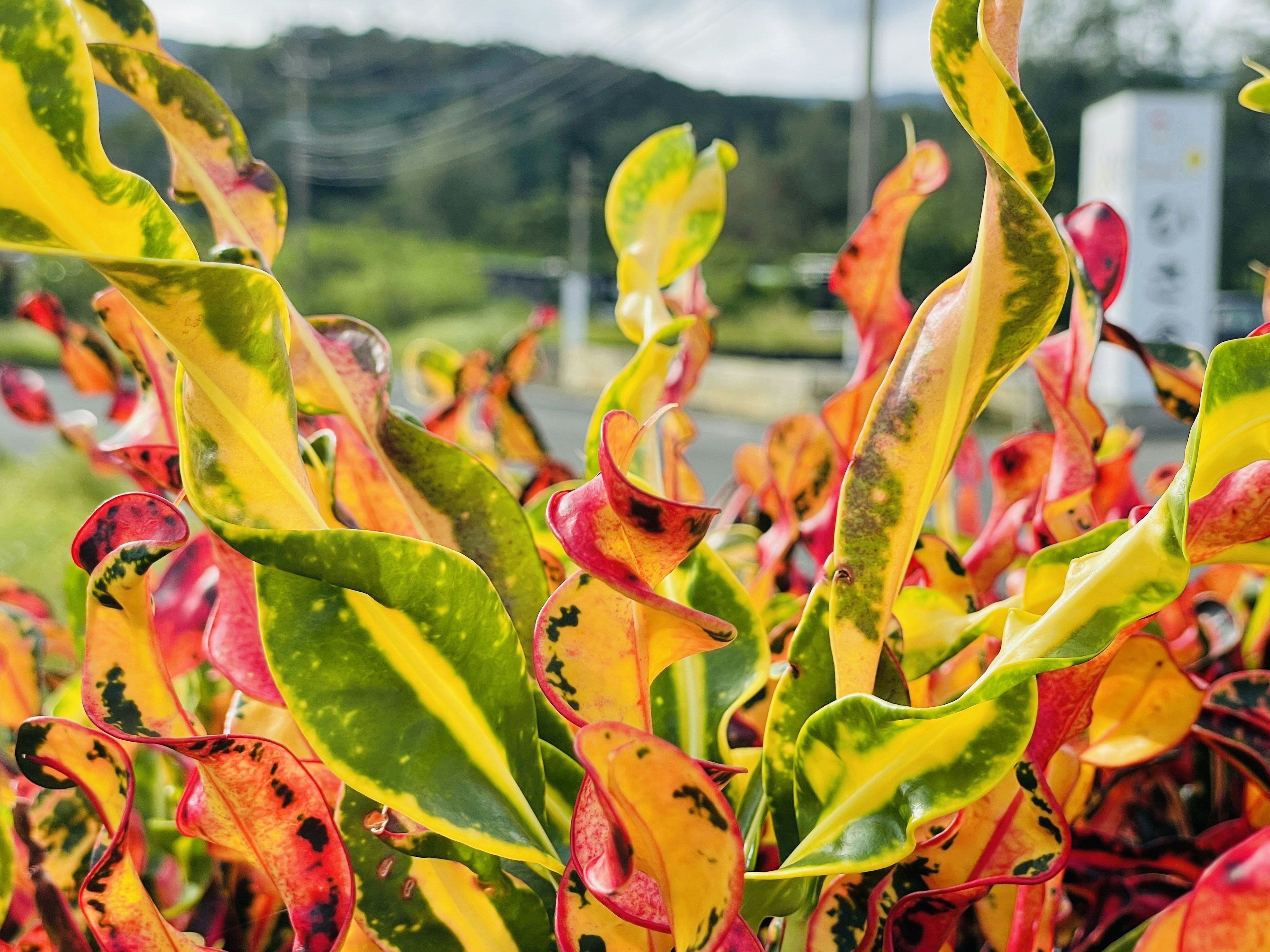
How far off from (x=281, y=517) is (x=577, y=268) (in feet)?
71.5

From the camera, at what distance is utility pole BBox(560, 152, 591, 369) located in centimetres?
1496

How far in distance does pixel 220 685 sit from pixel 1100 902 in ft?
1.15

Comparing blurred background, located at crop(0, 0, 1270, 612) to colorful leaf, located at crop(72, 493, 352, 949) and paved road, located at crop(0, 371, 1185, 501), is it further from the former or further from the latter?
colorful leaf, located at crop(72, 493, 352, 949)

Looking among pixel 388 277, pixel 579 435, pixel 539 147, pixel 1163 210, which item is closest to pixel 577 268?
pixel 388 277

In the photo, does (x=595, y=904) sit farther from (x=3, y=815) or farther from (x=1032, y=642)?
(x=3, y=815)

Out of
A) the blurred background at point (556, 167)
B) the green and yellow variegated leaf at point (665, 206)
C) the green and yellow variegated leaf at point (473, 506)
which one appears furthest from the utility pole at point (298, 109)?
the green and yellow variegated leaf at point (473, 506)

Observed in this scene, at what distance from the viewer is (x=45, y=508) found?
489 centimetres

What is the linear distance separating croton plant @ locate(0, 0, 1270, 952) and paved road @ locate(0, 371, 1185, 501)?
5.80 metres

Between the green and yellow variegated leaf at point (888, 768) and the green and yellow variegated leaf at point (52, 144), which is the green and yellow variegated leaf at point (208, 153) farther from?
the green and yellow variegated leaf at point (888, 768)

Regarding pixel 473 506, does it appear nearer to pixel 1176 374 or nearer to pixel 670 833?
pixel 670 833

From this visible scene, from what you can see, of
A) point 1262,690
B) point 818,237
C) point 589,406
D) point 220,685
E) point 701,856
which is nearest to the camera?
point 701,856

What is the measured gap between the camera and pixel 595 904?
232mm

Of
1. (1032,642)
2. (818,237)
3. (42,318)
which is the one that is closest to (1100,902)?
(1032,642)

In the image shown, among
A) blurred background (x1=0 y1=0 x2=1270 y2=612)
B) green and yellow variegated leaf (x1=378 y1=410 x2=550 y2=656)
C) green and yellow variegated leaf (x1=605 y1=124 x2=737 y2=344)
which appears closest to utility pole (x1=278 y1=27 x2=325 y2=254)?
blurred background (x1=0 y1=0 x2=1270 y2=612)
